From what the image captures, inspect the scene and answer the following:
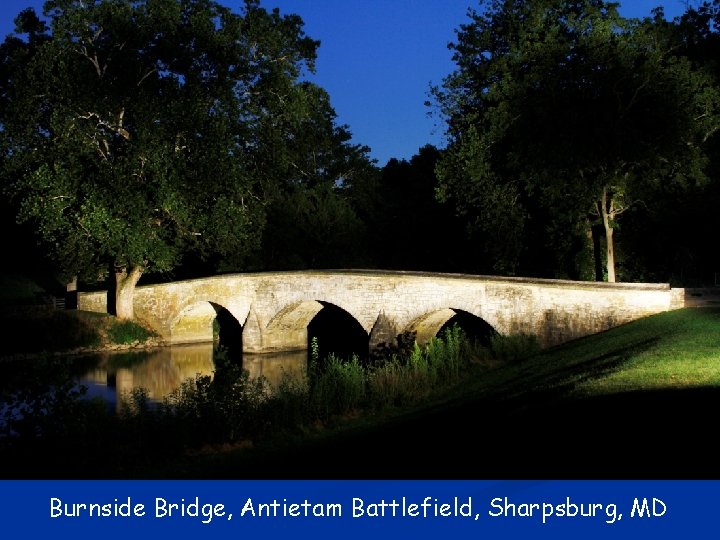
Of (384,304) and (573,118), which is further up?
(573,118)

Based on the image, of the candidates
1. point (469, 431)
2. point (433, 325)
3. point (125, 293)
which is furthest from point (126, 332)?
point (469, 431)

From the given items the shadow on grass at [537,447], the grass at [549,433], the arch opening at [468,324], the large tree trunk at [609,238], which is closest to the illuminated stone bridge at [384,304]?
the arch opening at [468,324]

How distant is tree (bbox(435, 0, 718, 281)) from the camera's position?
3788 centimetres

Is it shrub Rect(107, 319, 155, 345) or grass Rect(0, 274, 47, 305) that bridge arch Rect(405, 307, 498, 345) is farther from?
grass Rect(0, 274, 47, 305)

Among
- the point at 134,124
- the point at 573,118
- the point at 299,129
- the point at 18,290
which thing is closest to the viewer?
the point at 573,118

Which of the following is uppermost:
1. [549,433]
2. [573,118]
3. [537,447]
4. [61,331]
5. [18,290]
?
[573,118]

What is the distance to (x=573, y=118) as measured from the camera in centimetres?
3828

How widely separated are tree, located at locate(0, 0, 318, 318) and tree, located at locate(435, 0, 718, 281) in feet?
29.8

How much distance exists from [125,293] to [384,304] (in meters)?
12.8

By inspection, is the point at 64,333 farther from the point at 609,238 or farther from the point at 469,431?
the point at 469,431

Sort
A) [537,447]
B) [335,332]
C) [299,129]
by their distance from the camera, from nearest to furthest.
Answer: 1. [537,447]
2. [299,129]
3. [335,332]

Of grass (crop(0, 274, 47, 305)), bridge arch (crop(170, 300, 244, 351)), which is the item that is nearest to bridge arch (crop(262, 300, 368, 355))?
bridge arch (crop(170, 300, 244, 351))

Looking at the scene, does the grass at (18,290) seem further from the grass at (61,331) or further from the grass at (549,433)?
the grass at (549,433)

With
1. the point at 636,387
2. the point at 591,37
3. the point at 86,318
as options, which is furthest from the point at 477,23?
the point at 636,387
